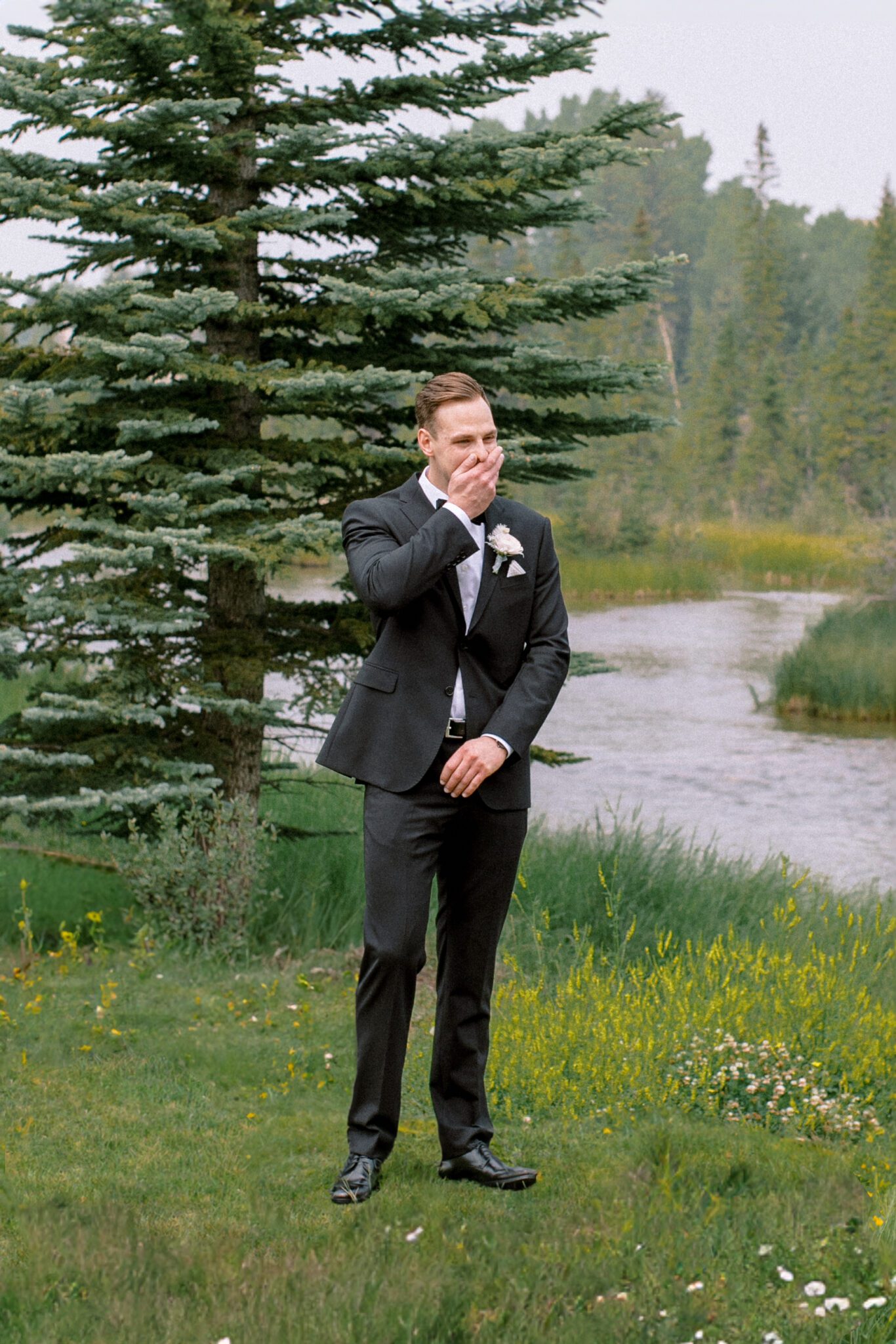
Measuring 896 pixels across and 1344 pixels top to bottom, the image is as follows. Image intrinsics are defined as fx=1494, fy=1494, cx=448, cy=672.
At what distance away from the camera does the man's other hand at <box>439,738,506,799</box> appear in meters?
3.79

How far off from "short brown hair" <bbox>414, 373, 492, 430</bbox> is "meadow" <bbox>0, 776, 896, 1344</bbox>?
82.3 inches

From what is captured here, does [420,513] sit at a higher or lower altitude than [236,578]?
higher

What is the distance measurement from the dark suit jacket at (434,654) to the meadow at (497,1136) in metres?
1.15

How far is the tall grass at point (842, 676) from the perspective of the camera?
1841 centimetres

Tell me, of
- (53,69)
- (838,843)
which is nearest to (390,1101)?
(53,69)

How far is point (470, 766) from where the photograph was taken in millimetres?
3791

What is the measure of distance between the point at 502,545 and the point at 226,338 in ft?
13.4

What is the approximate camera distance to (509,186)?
6871 millimetres

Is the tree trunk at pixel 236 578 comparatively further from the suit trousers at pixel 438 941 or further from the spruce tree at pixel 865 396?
the spruce tree at pixel 865 396

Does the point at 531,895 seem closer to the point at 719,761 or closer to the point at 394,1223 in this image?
the point at 394,1223

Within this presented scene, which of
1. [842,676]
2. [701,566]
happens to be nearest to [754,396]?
[701,566]

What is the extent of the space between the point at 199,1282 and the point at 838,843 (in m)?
10.1

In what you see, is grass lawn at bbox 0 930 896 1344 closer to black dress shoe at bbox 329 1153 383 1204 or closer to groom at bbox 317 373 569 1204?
black dress shoe at bbox 329 1153 383 1204

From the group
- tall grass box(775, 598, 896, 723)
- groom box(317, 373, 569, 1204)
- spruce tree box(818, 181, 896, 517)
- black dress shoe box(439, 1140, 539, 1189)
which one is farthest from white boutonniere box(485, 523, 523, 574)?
spruce tree box(818, 181, 896, 517)
